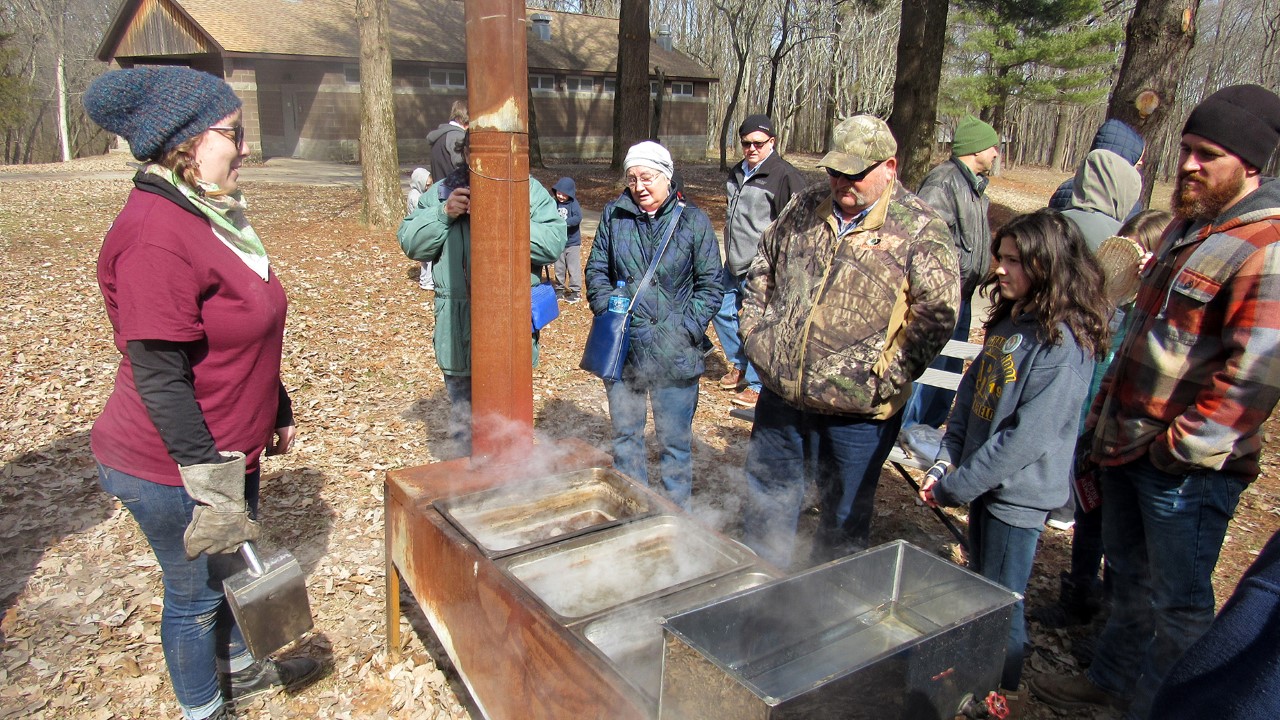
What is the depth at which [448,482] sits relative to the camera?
9.70 feet

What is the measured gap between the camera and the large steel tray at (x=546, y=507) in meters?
2.78

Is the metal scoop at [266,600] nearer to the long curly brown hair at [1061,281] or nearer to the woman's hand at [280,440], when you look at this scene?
the woman's hand at [280,440]

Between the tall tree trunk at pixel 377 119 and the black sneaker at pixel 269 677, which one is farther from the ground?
the tall tree trunk at pixel 377 119

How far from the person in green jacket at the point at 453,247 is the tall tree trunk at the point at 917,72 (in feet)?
27.1

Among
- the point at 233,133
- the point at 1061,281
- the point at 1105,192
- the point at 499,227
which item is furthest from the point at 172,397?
the point at 1105,192

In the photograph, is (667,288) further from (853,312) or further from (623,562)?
(623,562)

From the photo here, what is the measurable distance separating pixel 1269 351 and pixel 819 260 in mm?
1399

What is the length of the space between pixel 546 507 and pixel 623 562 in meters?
0.49

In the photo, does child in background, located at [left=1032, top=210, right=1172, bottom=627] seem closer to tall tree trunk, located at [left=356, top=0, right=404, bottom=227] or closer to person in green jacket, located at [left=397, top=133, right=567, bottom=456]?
person in green jacket, located at [left=397, top=133, right=567, bottom=456]

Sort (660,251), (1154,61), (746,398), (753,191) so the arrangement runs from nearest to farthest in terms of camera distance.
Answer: (660,251)
(753,191)
(1154,61)
(746,398)

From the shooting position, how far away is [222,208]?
2.34 meters

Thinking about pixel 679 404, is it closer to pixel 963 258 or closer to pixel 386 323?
pixel 963 258

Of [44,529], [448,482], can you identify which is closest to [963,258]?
[448,482]

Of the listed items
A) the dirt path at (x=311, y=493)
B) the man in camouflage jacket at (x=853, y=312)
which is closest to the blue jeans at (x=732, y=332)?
the dirt path at (x=311, y=493)
